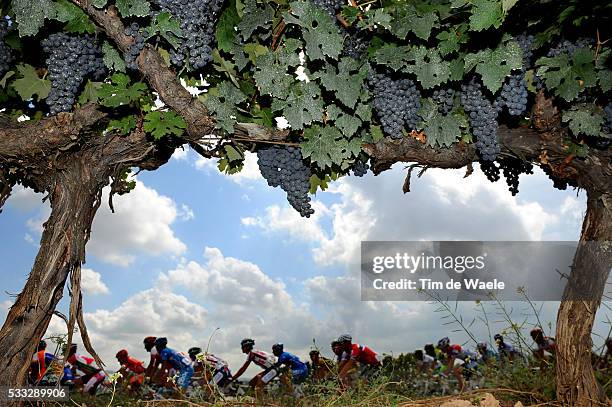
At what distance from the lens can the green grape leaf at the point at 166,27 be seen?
373cm

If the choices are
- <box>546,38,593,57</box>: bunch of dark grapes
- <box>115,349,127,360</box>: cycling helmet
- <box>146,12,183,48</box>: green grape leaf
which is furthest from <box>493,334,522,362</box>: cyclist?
<box>115,349,127,360</box>: cycling helmet

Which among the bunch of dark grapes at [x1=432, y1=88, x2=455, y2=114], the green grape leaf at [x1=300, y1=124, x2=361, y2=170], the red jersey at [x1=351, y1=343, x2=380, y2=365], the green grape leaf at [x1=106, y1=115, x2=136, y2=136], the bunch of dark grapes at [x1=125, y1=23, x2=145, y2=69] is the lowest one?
the red jersey at [x1=351, y1=343, x2=380, y2=365]

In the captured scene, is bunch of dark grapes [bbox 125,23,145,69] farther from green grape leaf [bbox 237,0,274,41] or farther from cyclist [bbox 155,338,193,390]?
cyclist [bbox 155,338,193,390]

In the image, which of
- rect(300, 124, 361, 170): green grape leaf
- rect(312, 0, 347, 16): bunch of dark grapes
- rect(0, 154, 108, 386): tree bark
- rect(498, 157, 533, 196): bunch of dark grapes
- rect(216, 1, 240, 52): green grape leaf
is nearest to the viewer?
rect(312, 0, 347, 16): bunch of dark grapes

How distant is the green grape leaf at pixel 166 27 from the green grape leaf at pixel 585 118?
281cm

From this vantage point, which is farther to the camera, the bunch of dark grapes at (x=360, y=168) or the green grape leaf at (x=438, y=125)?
the bunch of dark grapes at (x=360, y=168)

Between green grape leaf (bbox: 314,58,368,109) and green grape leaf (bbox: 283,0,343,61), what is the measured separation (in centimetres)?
27

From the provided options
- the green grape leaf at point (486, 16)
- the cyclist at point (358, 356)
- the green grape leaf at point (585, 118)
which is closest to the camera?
the green grape leaf at point (486, 16)

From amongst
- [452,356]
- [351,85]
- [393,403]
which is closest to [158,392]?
[452,356]

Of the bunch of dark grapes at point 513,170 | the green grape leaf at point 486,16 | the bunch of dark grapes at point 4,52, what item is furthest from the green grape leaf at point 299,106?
the bunch of dark grapes at point 513,170

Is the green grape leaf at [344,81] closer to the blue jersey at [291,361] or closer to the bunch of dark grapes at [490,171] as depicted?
the bunch of dark grapes at [490,171]

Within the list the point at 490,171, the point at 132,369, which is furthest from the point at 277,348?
the point at 490,171

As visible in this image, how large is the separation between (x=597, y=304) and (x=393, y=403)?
1.98 m

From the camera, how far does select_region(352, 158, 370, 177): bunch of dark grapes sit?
5281mm
